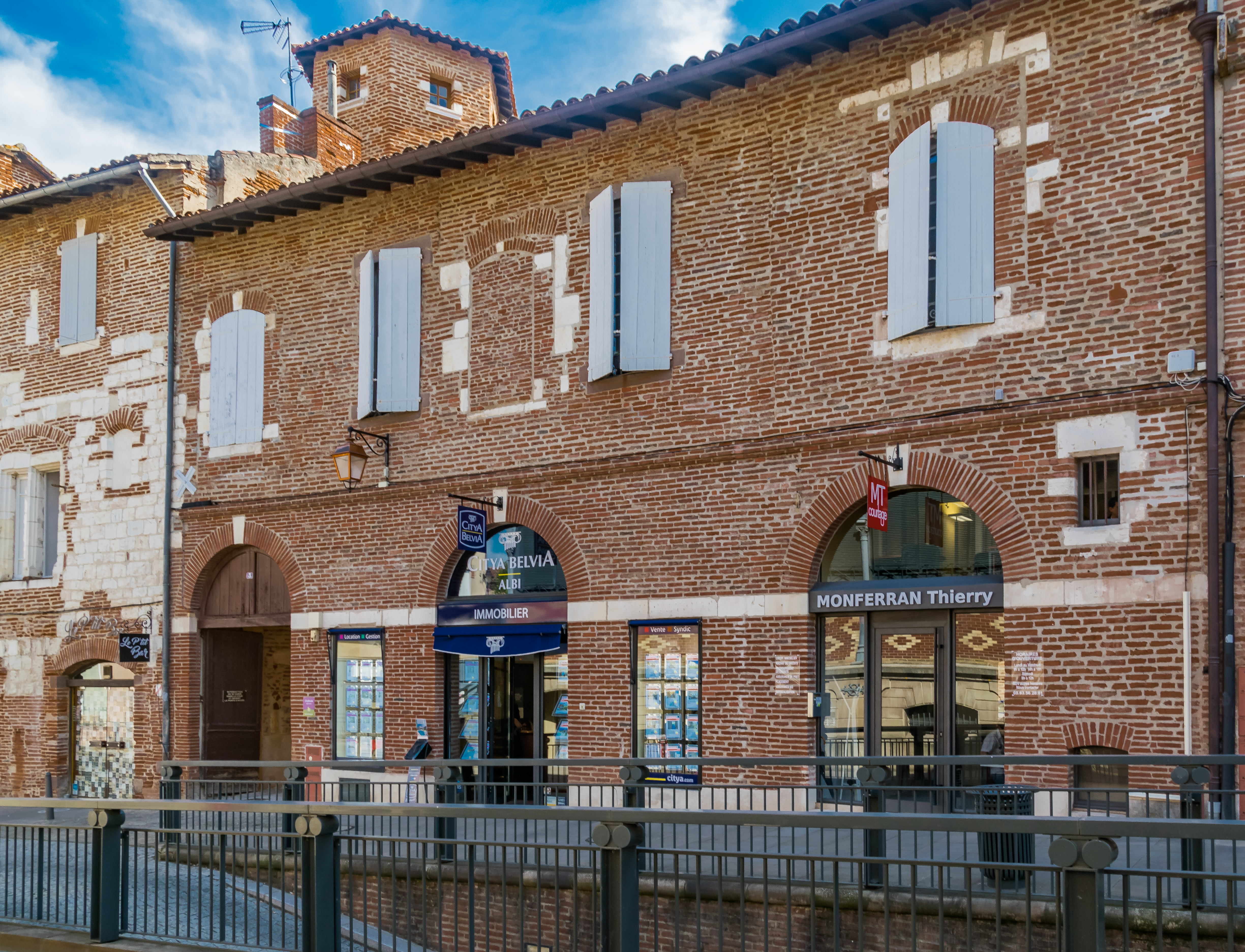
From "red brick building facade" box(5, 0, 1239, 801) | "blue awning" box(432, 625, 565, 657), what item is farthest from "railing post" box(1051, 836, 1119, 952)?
A: "blue awning" box(432, 625, 565, 657)

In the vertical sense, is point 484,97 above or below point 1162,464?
above

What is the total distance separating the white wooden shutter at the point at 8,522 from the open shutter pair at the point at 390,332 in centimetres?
847

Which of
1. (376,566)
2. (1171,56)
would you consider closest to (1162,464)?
(1171,56)

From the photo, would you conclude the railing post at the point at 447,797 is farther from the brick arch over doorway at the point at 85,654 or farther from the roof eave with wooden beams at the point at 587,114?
the brick arch over doorway at the point at 85,654

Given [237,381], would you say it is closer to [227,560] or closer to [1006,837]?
[227,560]

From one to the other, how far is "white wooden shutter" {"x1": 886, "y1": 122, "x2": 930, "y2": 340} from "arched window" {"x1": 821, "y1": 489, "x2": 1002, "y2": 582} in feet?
6.05

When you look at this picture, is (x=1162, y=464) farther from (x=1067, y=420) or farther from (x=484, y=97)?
(x=484, y=97)

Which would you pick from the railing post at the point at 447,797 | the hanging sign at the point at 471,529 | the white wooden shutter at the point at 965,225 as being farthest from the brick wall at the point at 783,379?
the railing post at the point at 447,797

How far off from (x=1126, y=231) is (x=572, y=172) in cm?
705

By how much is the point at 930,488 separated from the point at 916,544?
628 millimetres

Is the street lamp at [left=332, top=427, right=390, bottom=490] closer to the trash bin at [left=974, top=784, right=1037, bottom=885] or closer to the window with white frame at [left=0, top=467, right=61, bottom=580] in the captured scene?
the window with white frame at [left=0, top=467, right=61, bottom=580]

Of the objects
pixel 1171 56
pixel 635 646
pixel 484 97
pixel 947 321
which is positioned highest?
pixel 484 97

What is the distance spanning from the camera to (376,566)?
1777cm

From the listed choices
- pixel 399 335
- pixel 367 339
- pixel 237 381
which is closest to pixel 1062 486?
pixel 399 335
